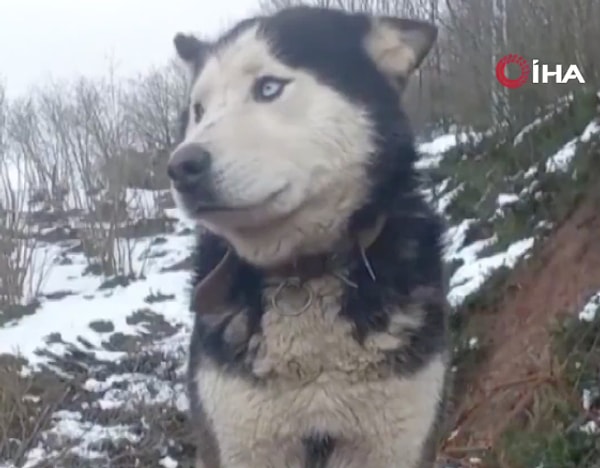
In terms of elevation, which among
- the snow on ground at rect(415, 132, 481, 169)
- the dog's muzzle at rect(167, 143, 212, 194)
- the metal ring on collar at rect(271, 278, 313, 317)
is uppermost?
the dog's muzzle at rect(167, 143, 212, 194)

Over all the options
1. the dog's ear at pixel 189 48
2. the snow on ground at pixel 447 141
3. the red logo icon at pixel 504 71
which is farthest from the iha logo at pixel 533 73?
the dog's ear at pixel 189 48

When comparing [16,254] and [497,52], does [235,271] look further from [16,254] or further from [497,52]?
A: [16,254]

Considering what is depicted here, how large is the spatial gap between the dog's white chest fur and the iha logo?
7.97 meters

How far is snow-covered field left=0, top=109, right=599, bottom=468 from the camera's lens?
27.6 feet

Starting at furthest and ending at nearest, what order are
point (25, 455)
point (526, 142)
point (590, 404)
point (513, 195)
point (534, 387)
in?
point (526, 142) → point (513, 195) → point (25, 455) → point (534, 387) → point (590, 404)

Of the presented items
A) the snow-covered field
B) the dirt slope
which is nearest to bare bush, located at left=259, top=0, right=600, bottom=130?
the snow-covered field

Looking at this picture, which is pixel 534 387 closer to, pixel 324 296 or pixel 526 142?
pixel 324 296

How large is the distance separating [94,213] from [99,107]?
4022 mm

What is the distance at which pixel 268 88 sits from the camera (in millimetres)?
2645

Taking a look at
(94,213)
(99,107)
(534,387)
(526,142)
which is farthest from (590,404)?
(99,107)

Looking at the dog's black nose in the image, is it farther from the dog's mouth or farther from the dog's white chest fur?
the dog's white chest fur

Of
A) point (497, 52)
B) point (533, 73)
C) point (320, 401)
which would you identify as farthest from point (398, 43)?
point (497, 52)

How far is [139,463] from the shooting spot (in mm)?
8172

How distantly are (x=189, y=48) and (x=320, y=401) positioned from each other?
1214 mm
